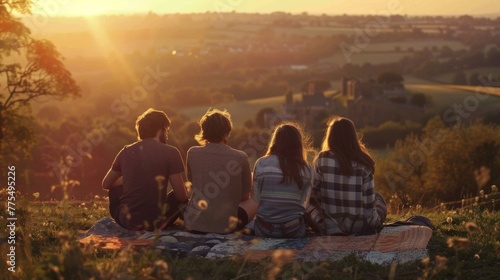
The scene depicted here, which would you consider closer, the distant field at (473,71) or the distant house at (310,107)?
the distant house at (310,107)

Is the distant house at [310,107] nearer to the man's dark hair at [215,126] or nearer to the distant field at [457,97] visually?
the distant field at [457,97]

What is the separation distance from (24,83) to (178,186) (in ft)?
43.3

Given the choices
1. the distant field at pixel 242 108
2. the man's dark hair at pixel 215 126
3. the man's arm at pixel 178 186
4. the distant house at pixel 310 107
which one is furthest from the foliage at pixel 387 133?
the man's dark hair at pixel 215 126

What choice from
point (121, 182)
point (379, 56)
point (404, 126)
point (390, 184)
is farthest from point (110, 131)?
point (379, 56)

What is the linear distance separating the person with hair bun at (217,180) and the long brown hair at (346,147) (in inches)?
38.2

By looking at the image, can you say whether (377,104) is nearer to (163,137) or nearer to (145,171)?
(163,137)

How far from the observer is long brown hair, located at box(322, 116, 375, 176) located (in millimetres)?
6523

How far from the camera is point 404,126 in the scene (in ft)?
188

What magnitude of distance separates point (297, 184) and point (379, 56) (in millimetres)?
89609

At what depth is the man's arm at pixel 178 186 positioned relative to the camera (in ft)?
23.1

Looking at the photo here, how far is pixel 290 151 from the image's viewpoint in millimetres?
6562

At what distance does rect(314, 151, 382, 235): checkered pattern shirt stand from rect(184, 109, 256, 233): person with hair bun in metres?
0.82

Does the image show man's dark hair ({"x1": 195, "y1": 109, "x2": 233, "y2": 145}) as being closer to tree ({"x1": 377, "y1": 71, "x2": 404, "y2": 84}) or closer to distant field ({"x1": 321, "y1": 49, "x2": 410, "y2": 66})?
tree ({"x1": 377, "y1": 71, "x2": 404, "y2": 84})

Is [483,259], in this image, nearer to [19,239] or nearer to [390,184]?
[19,239]
